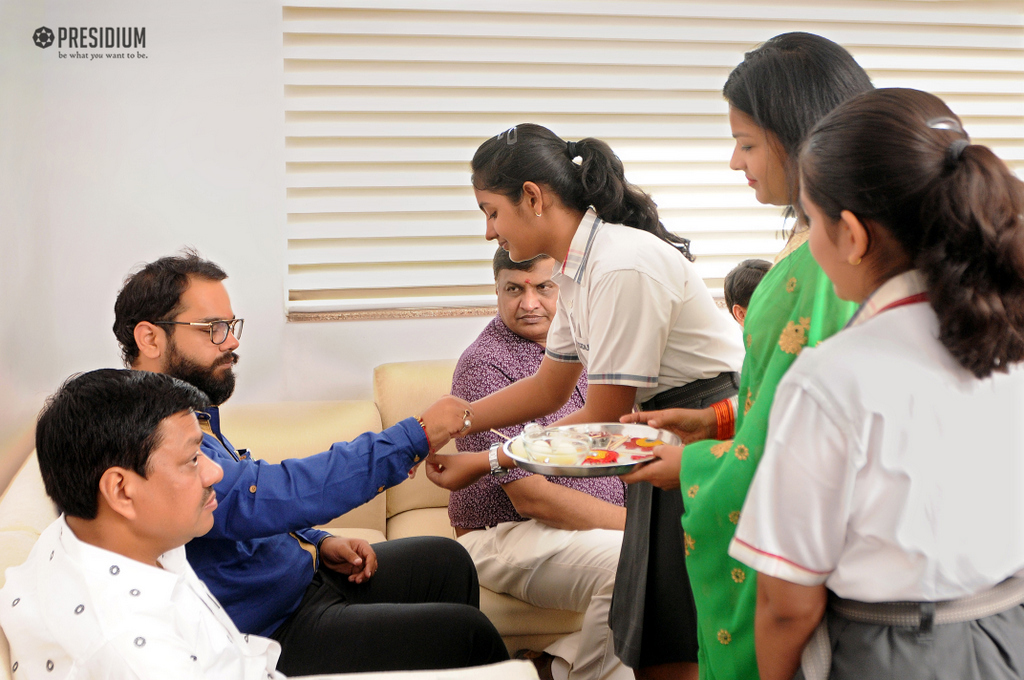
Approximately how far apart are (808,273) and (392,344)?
7.04ft

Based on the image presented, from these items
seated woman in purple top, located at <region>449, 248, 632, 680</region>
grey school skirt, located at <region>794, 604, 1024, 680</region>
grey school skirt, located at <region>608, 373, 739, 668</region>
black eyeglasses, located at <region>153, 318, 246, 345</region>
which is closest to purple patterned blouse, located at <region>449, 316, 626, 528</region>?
seated woman in purple top, located at <region>449, 248, 632, 680</region>

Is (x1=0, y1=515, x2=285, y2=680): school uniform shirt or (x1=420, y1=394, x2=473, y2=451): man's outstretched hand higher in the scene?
(x1=420, y1=394, x2=473, y2=451): man's outstretched hand

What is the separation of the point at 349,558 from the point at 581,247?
0.92 meters

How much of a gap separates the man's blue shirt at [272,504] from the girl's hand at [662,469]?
1.58 feet

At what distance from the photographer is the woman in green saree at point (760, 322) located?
1.20m

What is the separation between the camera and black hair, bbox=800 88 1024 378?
0.92 metres

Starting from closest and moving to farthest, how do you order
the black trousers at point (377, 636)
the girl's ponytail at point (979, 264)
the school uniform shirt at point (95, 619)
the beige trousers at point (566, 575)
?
the girl's ponytail at point (979, 264), the school uniform shirt at point (95, 619), the black trousers at point (377, 636), the beige trousers at point (566, 575)

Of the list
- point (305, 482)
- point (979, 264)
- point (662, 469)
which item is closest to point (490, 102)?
point (305, 482)

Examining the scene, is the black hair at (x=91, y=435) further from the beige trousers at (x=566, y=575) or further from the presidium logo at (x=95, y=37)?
the presidium logo at (x=95, y=37)

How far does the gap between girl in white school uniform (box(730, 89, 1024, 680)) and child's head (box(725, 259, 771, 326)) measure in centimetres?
177

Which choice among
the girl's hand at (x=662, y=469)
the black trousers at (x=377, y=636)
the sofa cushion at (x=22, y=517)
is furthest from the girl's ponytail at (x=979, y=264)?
the sofa cushion at (x=22, y=517)

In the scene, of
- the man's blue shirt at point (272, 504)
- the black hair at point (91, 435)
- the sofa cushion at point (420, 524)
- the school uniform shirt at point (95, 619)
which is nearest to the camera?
the school uniform shirt at point (95, 619)

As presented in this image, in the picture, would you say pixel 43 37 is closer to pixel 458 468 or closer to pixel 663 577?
pixel 458 468

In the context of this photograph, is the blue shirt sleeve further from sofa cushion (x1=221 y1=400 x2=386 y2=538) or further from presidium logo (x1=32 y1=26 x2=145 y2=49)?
presidium logo (x1=32 y1=26 x2=145 y2=49)
